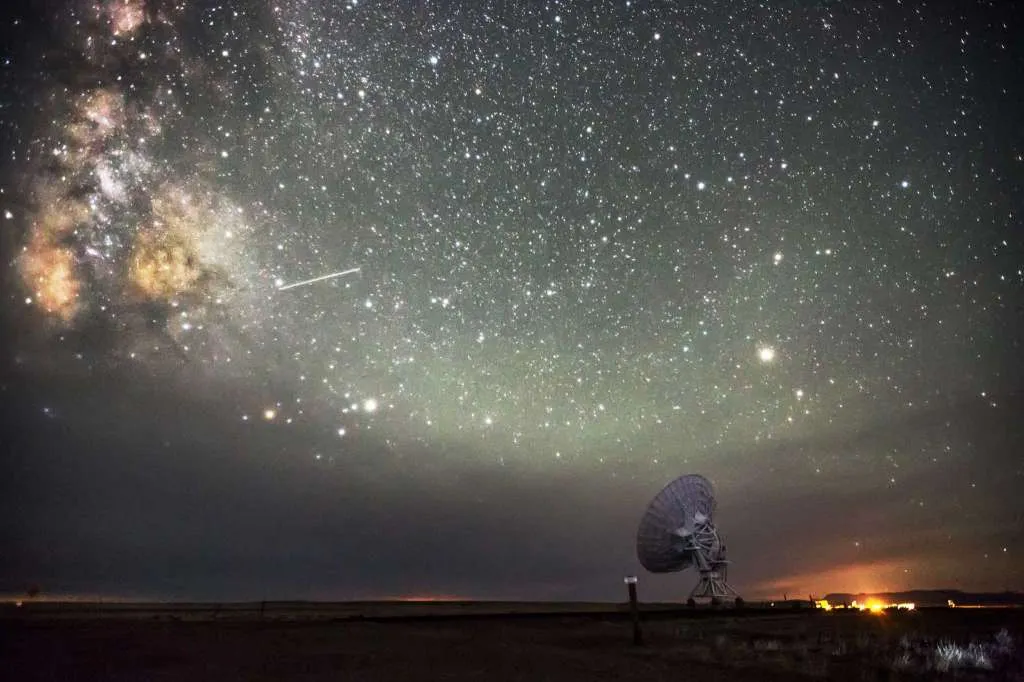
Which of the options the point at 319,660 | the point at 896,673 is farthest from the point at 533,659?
the point at 896,673

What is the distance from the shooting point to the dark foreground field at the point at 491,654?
12117 millimetres

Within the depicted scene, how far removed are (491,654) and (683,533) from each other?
1052 inches

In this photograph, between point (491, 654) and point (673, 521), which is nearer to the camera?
point (491, 654)

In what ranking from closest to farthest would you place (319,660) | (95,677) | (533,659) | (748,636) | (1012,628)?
(95,677)
(319,660)
(533,659)
(748,636)
(1012,628)

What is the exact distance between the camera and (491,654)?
15398mm

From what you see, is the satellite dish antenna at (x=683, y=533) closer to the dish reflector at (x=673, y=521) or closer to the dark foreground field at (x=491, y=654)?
the dish reflector at (x=673, y=521)

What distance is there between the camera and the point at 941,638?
1856cm

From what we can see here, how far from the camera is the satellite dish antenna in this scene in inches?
1511

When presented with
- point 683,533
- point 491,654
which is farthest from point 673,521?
point 491,654

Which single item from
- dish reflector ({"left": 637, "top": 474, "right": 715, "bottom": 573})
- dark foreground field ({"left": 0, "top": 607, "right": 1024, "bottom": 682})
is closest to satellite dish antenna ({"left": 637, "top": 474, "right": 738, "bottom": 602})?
dish reflector ({"left": 637, "top": 474, "right": 715, "bottom": 573})

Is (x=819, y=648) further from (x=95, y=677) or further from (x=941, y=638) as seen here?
(x=95, y=677)

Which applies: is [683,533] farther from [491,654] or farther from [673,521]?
[491,654]

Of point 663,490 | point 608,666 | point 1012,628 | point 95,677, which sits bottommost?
point 1012,628

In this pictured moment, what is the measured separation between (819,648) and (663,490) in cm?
2206
